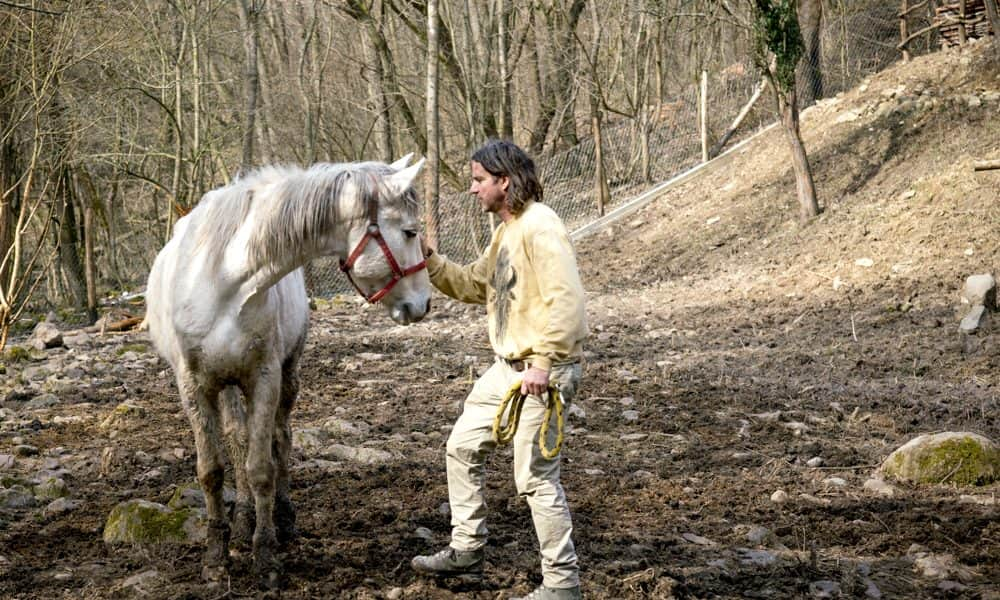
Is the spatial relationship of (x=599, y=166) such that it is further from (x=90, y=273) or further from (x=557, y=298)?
(x=557, y=298)

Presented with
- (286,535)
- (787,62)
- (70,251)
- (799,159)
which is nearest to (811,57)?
(787,62)

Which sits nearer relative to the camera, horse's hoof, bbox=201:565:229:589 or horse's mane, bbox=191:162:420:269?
horse's mane, bbox=191:162:420:269

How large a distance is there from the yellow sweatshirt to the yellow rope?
0.45 ft

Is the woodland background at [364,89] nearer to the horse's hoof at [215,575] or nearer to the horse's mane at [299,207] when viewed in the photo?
the horse's mane at [299,207]

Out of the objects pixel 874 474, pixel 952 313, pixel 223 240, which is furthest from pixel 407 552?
pixel 952 313

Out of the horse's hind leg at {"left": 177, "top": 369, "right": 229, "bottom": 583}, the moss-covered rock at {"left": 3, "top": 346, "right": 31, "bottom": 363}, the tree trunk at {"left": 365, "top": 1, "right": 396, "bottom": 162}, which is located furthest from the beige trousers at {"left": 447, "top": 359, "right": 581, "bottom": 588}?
the tree trunk at {"left": 365, "top": 1, "right": 396, "bottom": 162}

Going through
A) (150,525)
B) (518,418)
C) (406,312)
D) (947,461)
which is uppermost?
(406,312)

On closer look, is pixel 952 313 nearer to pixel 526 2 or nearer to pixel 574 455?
pixel 574 455

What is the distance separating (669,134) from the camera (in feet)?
68.9

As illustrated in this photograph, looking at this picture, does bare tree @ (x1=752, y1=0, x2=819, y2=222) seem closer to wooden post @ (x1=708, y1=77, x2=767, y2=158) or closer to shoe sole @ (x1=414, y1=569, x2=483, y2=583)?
wooden post @ (x1=708, y1=77, x2=767, y2=158)

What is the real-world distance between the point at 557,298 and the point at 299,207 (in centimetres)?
121

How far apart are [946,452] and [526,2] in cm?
1582

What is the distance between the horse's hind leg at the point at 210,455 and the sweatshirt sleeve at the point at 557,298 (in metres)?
1.68

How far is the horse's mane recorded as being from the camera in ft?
13.0
